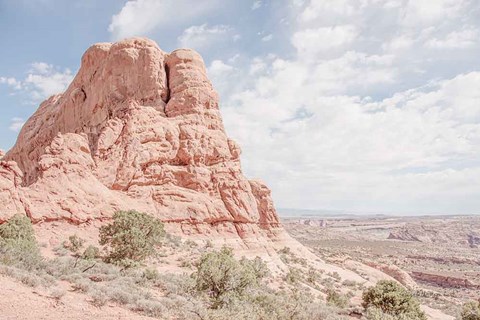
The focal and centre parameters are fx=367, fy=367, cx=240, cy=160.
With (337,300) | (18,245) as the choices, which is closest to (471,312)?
(337,300)

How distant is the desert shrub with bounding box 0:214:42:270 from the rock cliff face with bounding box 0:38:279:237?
236 centimetres

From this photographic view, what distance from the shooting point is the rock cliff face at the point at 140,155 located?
3078cm

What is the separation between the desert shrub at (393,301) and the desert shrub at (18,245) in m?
23.1

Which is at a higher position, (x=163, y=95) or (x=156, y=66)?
(x=156, y=66)

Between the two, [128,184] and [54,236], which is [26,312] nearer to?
[54,236]

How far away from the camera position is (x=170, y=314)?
14.7 meters

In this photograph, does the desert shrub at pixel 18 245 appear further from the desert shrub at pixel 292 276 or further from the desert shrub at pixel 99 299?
the desert shrub at pixel 292 276

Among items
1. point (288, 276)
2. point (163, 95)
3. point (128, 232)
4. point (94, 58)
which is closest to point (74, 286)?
point (128, 232)

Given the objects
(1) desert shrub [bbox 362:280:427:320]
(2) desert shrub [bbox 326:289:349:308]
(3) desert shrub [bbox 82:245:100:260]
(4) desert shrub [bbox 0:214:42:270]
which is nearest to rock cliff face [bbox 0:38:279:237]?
(4) desert shrub [bbox 0:214:42:270]

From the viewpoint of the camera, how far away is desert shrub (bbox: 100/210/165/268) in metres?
25.7

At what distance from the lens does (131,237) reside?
26.1 metres

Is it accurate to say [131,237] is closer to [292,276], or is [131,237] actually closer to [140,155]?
[140,155]

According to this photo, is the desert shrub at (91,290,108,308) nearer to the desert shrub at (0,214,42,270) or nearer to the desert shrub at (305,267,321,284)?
the desert shrub at (0,214,42,270)

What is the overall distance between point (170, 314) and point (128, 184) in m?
22.3
